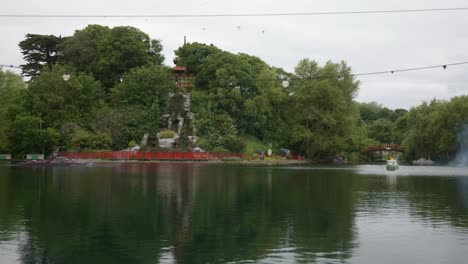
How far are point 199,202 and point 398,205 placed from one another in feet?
29.3

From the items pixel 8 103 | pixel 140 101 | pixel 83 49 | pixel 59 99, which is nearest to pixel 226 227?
pixel 59 99

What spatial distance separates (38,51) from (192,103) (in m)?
33.0

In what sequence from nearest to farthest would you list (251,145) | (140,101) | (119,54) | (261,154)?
(261,154)
(140,101)
(251,145)
(119,54)

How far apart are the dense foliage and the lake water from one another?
4887 cm

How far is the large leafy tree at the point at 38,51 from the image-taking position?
311 ft

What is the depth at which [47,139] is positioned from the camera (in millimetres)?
72562

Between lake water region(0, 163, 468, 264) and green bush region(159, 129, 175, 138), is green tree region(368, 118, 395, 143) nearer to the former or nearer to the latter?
green bush region(159, 129, 175, 138)

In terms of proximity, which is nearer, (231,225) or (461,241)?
(461,241)

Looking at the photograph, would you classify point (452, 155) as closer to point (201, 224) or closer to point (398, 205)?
point (398, 205)

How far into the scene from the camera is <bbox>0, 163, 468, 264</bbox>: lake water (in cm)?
1342

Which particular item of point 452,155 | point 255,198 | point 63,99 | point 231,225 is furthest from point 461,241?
point 452,155

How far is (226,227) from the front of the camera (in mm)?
17500

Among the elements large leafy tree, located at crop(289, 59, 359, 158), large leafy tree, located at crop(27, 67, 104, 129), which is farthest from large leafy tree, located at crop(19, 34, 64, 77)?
large leafy tree, located at crop(289, 59, 359, 158)

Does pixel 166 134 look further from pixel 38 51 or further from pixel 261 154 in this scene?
pixel 38 51
